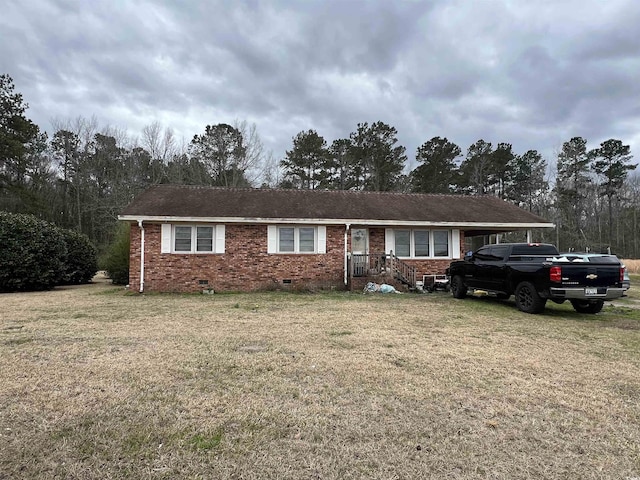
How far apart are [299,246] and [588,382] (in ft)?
36.6

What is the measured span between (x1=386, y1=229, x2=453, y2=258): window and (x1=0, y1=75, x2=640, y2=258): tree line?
60.6ft

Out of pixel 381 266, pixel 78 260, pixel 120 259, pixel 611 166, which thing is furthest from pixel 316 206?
pixel 611 166

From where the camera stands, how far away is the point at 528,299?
9820mm

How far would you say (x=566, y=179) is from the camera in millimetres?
39531

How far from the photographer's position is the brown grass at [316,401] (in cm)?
275

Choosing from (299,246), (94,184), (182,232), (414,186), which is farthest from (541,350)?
(94,184)

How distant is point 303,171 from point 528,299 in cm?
2612

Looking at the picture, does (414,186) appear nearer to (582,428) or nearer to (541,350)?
(541,350)

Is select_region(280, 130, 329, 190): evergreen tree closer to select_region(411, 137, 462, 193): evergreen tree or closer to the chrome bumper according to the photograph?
select_region(411, 137, 462, 193): evergreen tree

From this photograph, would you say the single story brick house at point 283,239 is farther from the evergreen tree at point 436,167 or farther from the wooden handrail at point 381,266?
the evergreen tree at point 436,167

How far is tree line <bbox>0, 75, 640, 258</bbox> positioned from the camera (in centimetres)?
3017

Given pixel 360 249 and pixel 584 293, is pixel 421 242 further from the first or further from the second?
pixel 584 293

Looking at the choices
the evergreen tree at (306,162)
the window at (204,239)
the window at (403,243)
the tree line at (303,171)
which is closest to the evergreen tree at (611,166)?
the tree line at (303,171)

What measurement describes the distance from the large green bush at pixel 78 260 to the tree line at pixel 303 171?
22.6 ft
